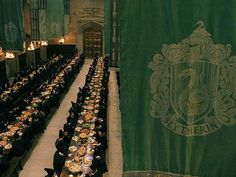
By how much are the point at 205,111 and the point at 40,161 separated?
848cm

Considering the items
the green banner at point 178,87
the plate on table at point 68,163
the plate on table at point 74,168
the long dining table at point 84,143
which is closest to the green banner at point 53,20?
the long dining table at point 84,143

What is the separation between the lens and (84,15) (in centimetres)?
3403

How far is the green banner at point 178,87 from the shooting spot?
12.1 feet

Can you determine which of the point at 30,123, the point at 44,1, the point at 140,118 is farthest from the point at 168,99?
the point at 44,1

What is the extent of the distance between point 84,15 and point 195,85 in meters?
31.5

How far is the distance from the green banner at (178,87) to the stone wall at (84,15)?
30.8 m

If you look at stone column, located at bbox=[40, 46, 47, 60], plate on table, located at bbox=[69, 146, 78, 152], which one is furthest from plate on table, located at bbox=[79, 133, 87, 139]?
stone column, located at bbox=[40, 46, 47, 60]

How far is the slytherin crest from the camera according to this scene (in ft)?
12.3

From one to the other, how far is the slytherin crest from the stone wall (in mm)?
30856

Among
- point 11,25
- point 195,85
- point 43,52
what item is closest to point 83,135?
point 11,25

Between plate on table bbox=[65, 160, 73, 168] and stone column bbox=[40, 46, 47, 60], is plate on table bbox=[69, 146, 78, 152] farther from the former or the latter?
stone column bbox=[40, 46, 47, 60]

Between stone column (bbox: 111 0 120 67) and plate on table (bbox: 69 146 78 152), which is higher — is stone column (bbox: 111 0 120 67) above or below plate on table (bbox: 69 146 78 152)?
above

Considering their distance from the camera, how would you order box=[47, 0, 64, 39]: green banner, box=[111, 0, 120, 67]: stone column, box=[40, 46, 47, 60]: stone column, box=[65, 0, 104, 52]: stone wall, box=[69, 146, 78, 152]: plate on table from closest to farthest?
box=[69, 146, 78, 152]: plate on table
box=[111, 0, 120, 67]: stone column
box=[47, 0, 64, 39]: green banner
box=[40, 46, 47, 60]: stone column
box=[65, 0, 104, 52]: stone wall

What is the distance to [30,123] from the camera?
39.7 ft
